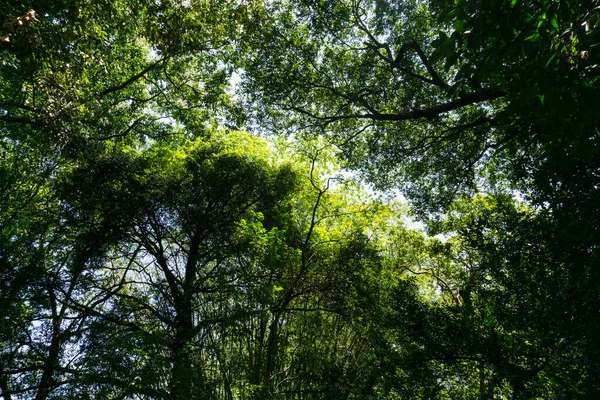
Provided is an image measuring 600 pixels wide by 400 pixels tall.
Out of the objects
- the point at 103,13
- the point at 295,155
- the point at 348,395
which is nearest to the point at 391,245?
the point at 295,155

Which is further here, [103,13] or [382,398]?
[382,398]

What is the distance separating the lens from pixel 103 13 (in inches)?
156

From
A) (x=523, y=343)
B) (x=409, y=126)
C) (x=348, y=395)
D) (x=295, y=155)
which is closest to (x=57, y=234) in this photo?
(x=295, y=155)

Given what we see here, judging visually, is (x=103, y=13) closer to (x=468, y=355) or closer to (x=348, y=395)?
(x=468, y=355)

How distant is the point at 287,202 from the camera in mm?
8531

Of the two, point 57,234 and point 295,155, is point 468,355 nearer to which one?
point 295,155

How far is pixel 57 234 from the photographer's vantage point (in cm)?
786

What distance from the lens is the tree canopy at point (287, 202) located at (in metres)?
2.91

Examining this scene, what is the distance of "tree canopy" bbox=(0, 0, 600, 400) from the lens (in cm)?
291

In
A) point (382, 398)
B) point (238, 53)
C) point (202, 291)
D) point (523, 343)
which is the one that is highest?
point (238, 53)

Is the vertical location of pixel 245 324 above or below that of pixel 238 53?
below

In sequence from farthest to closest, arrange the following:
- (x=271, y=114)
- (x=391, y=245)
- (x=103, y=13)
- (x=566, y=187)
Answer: (x=391, y=245)
(x=271, y=114)
(x=103, y=13)
(x=566, y=187)

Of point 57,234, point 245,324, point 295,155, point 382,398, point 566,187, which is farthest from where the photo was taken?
point 295,155

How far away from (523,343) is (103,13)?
5.40 metres
